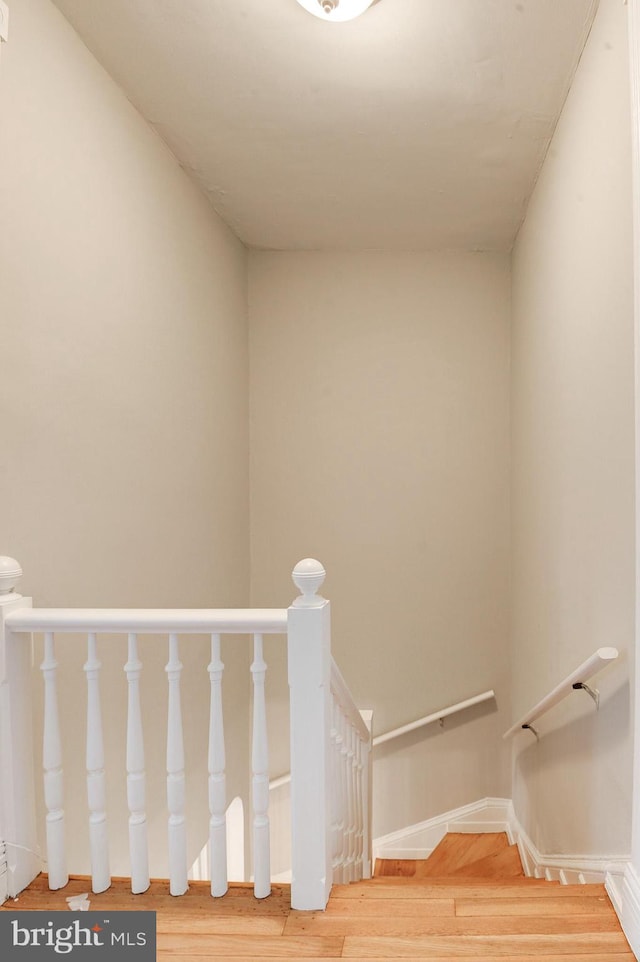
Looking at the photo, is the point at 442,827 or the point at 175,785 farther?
the point at 442,827

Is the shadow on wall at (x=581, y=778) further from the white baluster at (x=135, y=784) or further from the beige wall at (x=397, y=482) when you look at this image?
the white baluster at (x=135, y=784)

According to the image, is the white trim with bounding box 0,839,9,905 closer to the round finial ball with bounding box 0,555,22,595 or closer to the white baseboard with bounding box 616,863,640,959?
the round finial ball with bounding box 0,555,22,595

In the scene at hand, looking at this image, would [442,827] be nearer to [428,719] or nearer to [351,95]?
[428,719]

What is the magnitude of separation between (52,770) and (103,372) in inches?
47.4

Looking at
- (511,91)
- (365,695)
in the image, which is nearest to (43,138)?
(511,91)

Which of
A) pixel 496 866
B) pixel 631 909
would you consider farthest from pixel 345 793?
pixel 496 866

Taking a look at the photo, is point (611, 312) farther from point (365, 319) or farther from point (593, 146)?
point (365, 319)

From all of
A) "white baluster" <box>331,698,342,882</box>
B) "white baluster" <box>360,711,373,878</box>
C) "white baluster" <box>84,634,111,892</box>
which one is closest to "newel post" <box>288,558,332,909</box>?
"white baluster" <box>331,698,342,882</box>

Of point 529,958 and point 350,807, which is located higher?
point 529,958

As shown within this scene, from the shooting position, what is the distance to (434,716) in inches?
162

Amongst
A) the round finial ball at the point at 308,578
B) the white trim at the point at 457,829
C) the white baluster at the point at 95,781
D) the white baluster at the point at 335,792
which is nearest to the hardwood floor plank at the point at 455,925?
the white baluster at the point at 335,792

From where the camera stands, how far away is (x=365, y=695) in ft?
13.8

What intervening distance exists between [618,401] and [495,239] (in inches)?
94.3

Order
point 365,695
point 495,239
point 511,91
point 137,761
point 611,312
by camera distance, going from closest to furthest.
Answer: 1. point 137,761
2. point 611,312
3. point 511,91
4. point 495,239
5. point 365,695
